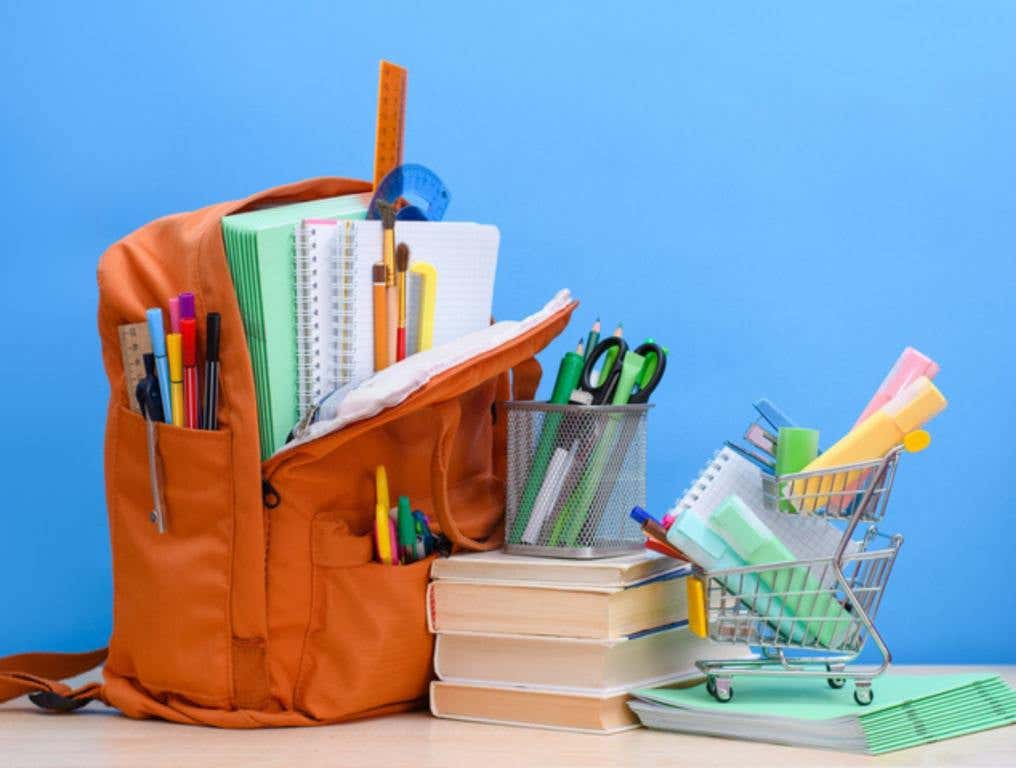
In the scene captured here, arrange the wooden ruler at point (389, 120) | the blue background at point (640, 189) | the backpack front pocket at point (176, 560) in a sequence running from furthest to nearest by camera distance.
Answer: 1. the blue background at point (640, 189)
2. the wooden ruler at point (389, 120)
3. the backpack front pocket at point (176, 560)

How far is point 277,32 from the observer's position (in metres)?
1.52

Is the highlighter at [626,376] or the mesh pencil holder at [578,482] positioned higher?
the highlighter at [626,376]

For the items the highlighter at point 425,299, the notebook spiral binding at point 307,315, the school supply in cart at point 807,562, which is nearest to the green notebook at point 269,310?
the notebook spiral binding at point 307,315

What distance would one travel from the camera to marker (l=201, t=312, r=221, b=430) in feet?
3.76

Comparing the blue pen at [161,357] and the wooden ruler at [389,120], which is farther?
the wooden ruler at [389,120]

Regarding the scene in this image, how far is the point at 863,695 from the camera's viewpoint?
1.11 m

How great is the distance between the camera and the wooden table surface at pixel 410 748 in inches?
41.2

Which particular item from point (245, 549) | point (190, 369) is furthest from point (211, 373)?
point (245, 549)

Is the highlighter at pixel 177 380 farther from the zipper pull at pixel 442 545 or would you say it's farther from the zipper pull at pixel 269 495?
the zipper pull at pixel 442 545

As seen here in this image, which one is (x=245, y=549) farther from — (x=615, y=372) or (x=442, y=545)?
(x=615, y=372)

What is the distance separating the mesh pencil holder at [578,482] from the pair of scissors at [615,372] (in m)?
0.01

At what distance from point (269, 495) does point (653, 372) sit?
32cm

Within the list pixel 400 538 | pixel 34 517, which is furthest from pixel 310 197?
pixel 34 517

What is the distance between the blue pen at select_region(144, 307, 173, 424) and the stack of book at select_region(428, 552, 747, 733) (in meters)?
0.25
